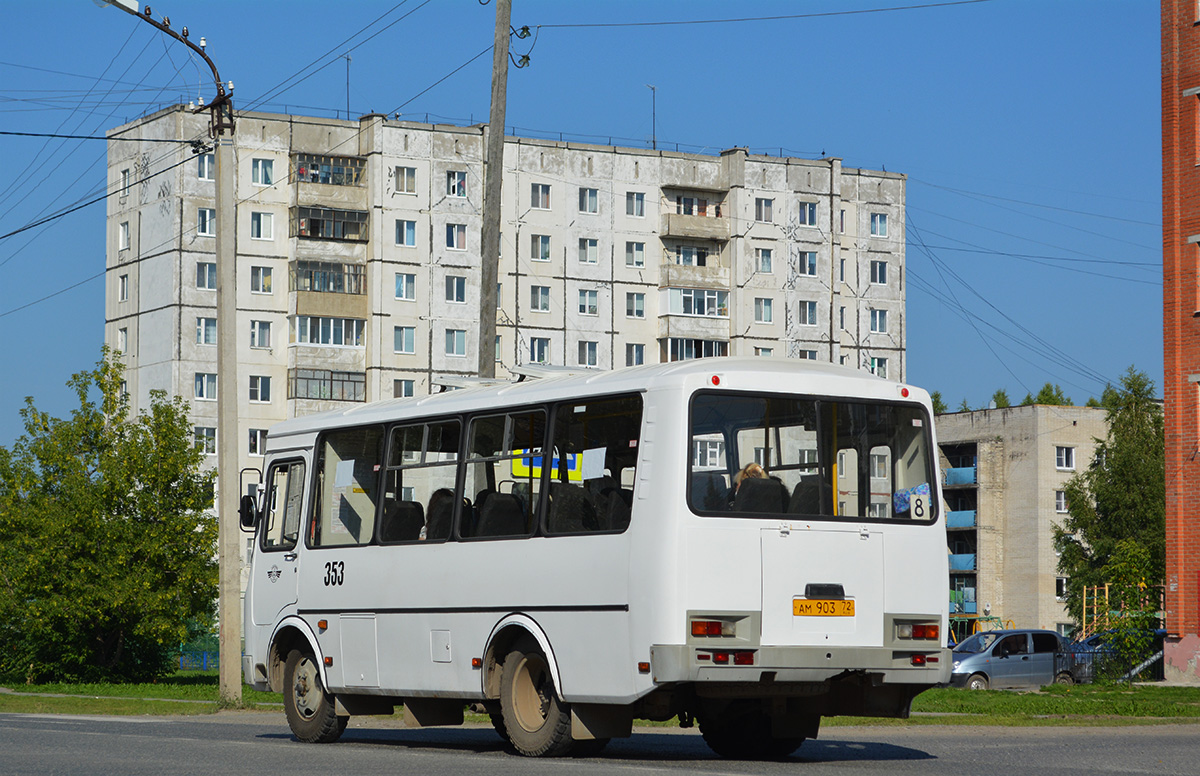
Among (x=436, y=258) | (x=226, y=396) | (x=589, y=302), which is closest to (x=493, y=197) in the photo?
(x=226, y=396)

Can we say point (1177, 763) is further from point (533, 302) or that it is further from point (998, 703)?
point (533, 302)

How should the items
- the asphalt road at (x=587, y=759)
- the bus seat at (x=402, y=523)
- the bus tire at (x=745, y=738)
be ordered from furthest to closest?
the bus seat at (x=402, y=523), the bus tire at (x=745, y=738), the asphalt road at (x=587, y=759)

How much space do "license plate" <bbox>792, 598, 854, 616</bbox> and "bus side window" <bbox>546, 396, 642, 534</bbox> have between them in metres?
1.48

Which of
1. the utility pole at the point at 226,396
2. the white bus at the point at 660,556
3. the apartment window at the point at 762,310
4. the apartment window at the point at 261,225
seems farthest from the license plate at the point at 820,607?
the apartment window at the point at 762,310

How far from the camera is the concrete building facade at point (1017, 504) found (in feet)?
294

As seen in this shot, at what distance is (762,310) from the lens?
307 ft

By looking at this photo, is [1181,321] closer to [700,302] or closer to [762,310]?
[700,302]

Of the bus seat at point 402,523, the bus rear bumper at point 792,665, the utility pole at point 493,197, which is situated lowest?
the bus rear bumper at point 792,665

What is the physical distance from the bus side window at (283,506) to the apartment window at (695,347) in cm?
7289

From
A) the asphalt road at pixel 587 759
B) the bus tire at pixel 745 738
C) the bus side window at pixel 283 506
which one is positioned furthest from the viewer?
the bus side window at pixel 283 506

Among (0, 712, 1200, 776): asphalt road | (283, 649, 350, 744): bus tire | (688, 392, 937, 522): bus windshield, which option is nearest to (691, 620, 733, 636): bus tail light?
(688, 392, 937, 522): bus windshield

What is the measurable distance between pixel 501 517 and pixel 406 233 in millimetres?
71675

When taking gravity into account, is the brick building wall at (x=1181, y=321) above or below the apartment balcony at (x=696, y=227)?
below

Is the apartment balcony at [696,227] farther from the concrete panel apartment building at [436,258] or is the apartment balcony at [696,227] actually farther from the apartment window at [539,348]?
the apartment window at [539,348]
